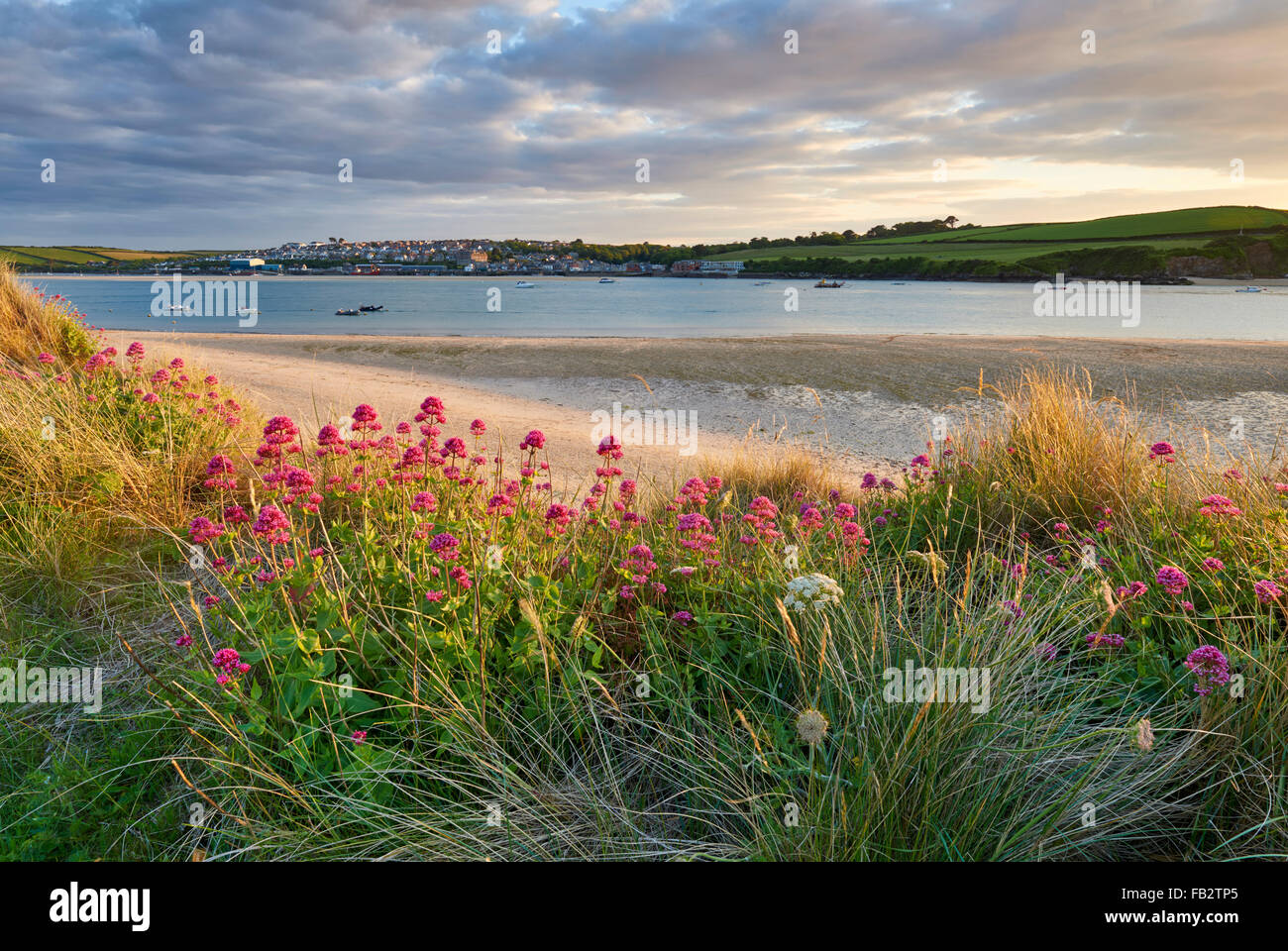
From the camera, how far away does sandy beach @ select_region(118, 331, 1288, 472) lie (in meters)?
12.5

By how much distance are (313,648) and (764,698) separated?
189 centimetres

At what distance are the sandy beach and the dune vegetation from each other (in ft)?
16.0

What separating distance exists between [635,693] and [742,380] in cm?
1595

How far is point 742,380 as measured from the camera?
18594 millimetres

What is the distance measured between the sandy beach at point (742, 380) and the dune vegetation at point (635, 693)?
4.88 meters

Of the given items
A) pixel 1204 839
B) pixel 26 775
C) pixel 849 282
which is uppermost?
pixel 849 282

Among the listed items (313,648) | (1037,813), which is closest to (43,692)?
(313,648)

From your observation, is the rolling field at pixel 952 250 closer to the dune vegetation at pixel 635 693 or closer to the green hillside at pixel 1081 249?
the green hillside at pixel 1081 249

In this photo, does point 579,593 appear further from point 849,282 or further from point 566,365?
point 849,282

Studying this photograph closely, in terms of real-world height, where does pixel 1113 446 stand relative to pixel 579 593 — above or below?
above

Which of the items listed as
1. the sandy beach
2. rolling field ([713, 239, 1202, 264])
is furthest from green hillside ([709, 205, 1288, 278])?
the sandy beach

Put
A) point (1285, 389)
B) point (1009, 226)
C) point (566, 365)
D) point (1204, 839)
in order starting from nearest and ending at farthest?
point (1204, 839), point (1285, 389), point (566, 365), point (1009, 226)

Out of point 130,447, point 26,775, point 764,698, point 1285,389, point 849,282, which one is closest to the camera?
point 26,775

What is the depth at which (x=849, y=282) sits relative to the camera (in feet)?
411
